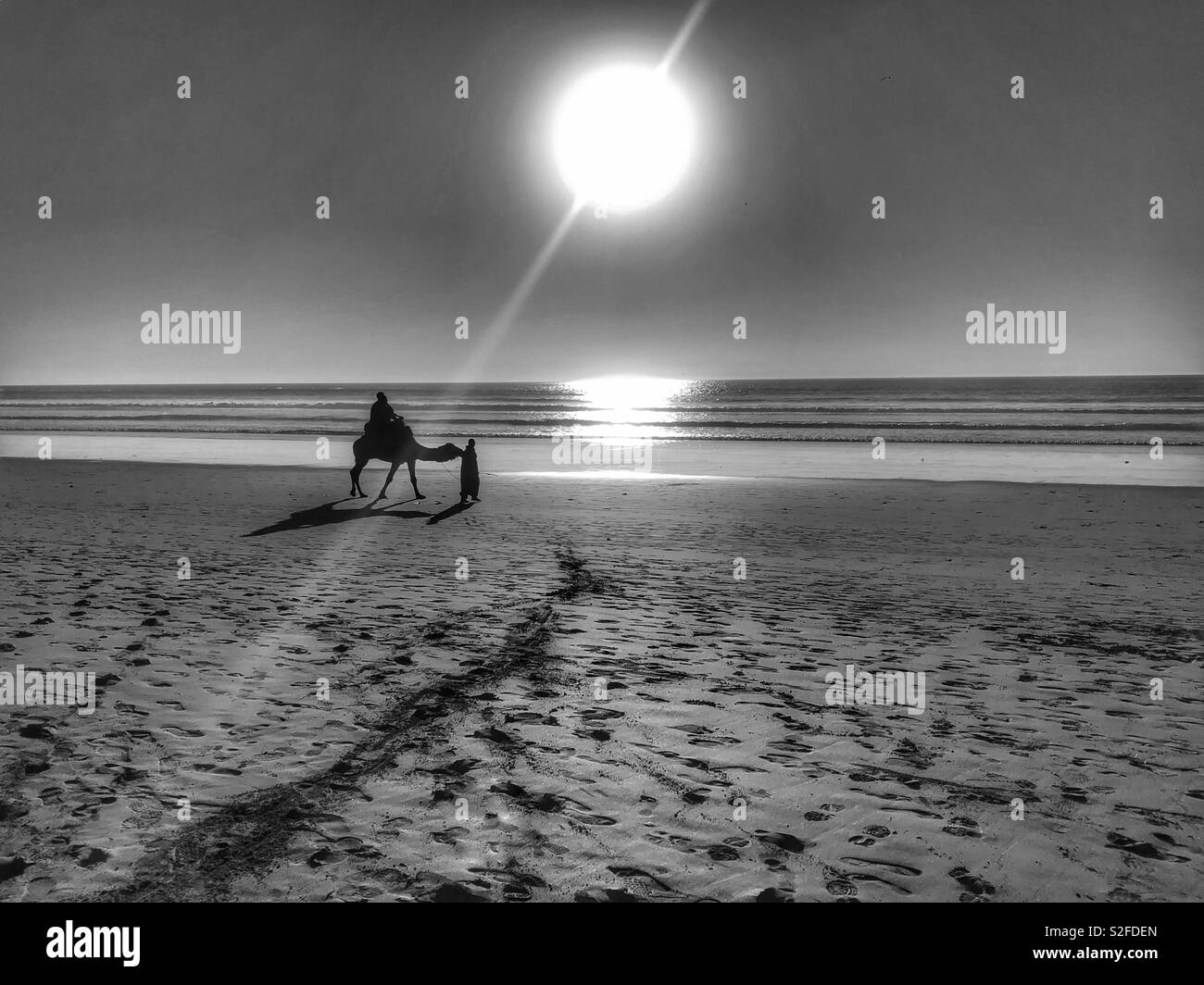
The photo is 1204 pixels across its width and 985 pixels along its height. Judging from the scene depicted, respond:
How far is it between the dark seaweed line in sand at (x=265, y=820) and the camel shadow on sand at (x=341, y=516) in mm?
7830

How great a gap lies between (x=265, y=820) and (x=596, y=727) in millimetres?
1979

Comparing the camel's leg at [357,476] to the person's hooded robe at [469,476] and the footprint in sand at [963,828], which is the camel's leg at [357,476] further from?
the footprint in sand at [963,828]

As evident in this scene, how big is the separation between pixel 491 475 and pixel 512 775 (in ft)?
54.8

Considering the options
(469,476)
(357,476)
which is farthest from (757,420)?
(357,476)

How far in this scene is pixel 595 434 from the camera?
38.4m

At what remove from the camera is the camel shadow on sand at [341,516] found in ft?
40.6

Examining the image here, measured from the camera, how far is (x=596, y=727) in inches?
188

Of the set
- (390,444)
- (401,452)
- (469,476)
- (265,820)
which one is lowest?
(265,820)

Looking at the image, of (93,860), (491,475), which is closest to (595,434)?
(491,475)

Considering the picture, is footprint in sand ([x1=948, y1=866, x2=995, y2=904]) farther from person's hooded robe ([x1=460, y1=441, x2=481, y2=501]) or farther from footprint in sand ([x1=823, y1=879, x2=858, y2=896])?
person's hooded robe ([x1=460, y1=441, x2=481, y2=501])

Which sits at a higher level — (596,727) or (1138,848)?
(596,727)

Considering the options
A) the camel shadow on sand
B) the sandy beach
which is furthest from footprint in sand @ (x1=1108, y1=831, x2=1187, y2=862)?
the camel shadow on sand

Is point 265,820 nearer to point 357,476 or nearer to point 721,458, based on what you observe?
point 357,476
